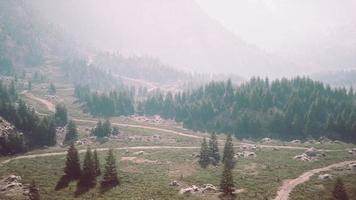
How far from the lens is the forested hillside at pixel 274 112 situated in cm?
14762

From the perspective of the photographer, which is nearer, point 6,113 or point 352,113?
point 6,113

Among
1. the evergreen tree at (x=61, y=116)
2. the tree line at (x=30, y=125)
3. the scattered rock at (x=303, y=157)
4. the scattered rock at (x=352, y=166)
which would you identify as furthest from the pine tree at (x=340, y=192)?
the evergreen tree at (x=61, y=116)

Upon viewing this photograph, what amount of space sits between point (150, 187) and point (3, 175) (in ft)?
125

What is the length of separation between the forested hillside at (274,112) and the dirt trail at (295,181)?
4660 cm

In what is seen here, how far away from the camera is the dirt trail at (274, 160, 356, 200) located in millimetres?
78381

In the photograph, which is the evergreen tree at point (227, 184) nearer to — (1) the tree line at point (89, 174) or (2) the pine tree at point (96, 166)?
(1) the tree line at point (89, 174)

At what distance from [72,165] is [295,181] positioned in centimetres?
5645

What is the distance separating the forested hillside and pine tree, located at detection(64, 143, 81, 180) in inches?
3225

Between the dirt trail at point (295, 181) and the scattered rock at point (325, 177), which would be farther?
the scattered rock at point (325, 177)

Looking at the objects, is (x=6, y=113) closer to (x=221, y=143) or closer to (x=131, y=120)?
(x=131, y=120)

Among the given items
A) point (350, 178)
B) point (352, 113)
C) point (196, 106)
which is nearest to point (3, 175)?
point (350, 178)

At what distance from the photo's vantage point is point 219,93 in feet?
655

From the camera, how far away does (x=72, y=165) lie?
3590 inches

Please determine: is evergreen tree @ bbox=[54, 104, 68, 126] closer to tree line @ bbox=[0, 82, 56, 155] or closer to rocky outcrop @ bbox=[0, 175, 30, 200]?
tree line @ bbox=[0, 82, 56, 155]
